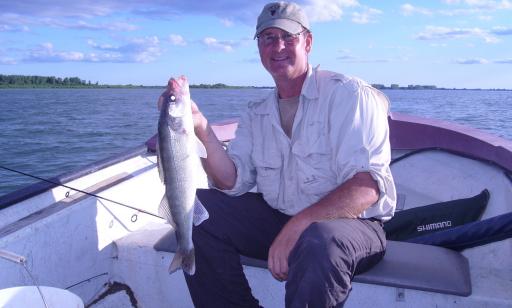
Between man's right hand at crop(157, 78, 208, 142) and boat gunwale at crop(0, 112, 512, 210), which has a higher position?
man's right hand at crop(157, 78, 208, 142)

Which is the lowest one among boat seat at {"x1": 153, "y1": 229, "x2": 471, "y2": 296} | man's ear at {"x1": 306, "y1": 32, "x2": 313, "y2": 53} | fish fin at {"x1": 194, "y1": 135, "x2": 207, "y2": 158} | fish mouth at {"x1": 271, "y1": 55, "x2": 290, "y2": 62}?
boat seat at {"x1": 153, "y1": 229, "x2": 471, "y2": 296}

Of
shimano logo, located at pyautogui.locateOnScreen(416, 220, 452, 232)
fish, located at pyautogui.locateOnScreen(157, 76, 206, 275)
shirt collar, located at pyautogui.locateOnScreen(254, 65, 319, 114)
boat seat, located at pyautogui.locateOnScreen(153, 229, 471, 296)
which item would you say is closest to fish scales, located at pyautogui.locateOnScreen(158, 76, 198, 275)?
fish, located at pyautogui.locateOnScreen(157, 76, 206, 275)

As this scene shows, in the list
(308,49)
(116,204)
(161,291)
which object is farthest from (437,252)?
(116,204)

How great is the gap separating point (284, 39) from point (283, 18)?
0.46ft

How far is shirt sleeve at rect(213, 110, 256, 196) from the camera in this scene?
3.26 metres

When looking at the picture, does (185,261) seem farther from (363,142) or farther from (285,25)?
(285,25)

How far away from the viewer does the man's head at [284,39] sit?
10.2 feet

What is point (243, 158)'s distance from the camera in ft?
10.9

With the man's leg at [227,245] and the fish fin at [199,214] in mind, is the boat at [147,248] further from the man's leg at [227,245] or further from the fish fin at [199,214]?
the fish fin at [199,214]

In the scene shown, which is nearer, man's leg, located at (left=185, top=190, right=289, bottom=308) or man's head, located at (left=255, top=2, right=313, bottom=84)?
man's leg, located at (left=185, top=190, right=289, bottom=308)

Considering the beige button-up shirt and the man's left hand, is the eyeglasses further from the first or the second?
the man's left hand

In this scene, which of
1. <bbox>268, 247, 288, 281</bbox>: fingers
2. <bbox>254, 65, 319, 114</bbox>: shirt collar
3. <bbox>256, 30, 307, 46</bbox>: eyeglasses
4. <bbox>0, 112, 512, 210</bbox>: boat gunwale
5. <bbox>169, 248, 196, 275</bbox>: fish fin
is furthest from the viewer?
<bbox>0, 112, 512, 210</bbox>: boat gunwale

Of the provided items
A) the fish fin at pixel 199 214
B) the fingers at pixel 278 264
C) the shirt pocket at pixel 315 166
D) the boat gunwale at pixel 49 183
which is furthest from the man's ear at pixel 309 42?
the boat gunwale at pixel 49 183

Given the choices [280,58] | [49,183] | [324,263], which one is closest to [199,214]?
[324,263]
